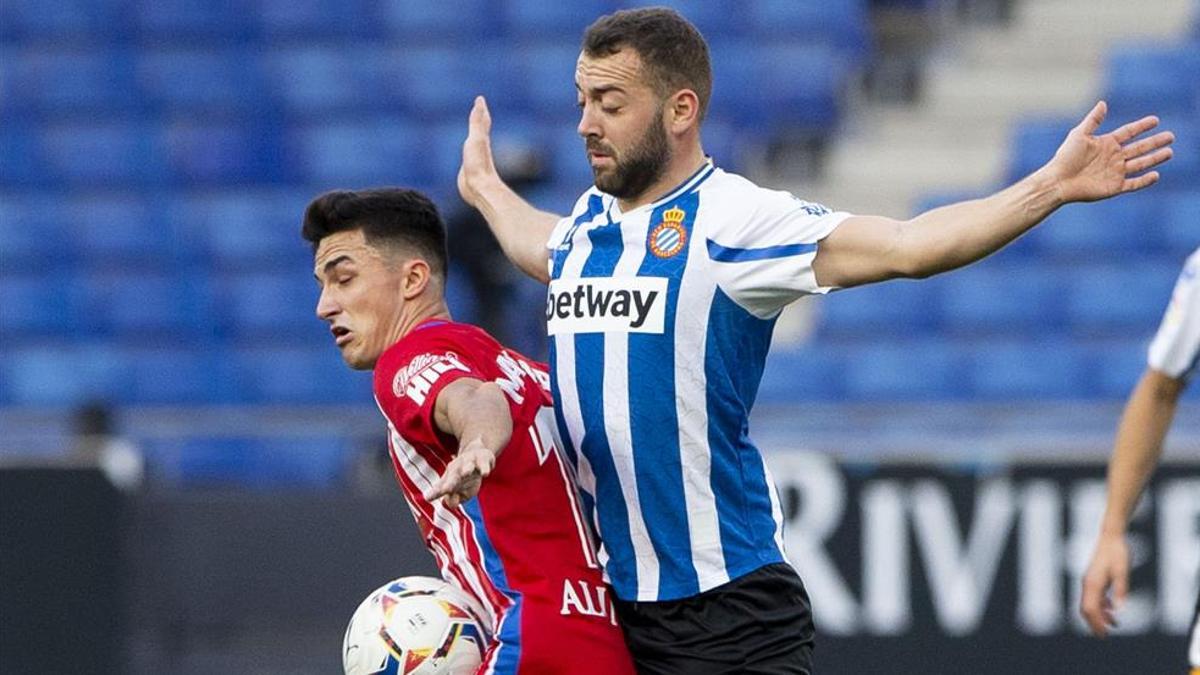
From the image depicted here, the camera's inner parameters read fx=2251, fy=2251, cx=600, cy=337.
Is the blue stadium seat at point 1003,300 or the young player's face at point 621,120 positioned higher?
the young player's face at point 621,120

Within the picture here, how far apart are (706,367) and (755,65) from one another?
30.0 feet

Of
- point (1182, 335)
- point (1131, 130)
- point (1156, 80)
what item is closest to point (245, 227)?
point (1156, 80)

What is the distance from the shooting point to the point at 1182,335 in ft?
16.4

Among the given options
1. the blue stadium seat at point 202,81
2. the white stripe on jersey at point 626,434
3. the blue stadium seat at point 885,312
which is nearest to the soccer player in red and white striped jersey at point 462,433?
the white stripe on jersey at point 626,434

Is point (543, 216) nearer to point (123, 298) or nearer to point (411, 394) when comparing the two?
point (411, 394)

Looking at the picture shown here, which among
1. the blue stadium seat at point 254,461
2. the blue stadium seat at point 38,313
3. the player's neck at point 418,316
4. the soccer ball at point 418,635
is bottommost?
the blue stadium seat at point 254,461

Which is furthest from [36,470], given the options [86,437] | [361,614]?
[361,614]

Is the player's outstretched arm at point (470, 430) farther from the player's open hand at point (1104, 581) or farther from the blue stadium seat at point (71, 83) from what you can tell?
the blue stadium seat at point (71, 83)

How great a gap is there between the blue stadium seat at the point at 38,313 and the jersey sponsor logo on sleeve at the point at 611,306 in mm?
8990

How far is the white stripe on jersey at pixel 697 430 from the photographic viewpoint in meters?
4.53

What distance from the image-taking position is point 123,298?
13.1m

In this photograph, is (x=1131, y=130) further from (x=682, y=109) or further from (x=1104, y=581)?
(x=1104, y=581)

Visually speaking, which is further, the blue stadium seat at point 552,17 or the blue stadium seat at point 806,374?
the blue stadium seat at point 552,17

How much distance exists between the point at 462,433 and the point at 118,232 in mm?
9644
